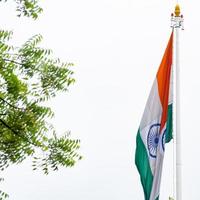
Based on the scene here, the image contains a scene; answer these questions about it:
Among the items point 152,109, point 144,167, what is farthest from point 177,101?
point 144,167

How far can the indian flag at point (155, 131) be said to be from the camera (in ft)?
50.4

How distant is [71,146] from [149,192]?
10843 mm

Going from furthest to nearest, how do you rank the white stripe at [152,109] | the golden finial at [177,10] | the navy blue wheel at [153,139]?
1. the golden finial at [177,10]
2. the white stripe at [152,109]
3. the navy blue wheel at [153,139]

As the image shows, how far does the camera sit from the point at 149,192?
50.3ft

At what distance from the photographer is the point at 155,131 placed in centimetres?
1580

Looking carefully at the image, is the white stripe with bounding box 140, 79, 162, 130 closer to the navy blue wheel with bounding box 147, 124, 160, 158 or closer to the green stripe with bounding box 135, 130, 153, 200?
the navy blue wheel with bounding box 147, 124, 160, 158

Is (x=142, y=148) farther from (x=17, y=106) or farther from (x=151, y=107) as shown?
(x=17, y=106)

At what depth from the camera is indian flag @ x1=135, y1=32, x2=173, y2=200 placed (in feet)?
50.4

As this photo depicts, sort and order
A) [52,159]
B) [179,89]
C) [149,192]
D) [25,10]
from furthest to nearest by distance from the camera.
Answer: [179,89], [149,192], [25,10], [52,159]

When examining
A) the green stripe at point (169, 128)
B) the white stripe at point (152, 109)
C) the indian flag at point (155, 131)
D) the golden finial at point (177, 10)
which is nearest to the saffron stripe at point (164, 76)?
the indian flag at point (155, 131)

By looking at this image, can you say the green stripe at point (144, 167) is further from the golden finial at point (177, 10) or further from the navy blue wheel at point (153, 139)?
the golden finial at point (177, 10)

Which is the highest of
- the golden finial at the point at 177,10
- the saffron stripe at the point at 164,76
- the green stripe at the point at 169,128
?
the golden finial at the point at 177,10

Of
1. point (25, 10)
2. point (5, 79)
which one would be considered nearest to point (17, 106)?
point (5, 79)

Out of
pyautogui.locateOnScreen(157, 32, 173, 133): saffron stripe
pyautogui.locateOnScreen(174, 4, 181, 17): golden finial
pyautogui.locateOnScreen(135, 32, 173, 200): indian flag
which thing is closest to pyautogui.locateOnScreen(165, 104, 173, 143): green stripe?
pyautogui.locateOnScreen(135, 32, 173, 200): indian flag
